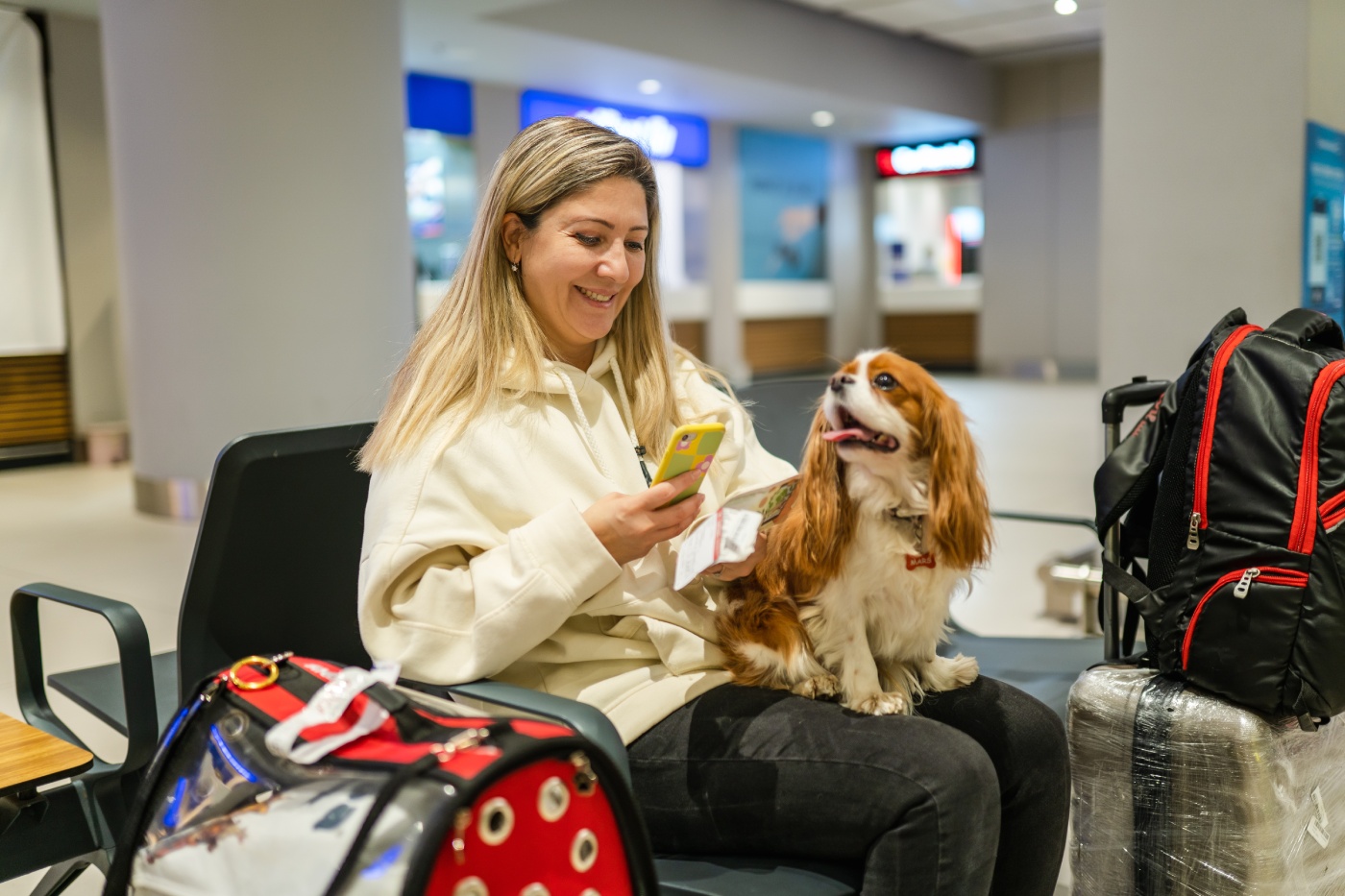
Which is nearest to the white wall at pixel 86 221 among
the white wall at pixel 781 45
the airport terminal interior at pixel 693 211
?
the airport terminal interior at pixel 693 211

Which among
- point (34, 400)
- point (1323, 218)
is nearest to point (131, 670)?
point (1323, 218)

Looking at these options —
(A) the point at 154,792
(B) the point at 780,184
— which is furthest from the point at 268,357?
(B) the point at 780,184

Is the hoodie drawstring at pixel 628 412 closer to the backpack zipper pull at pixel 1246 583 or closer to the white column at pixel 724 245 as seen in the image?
the backpack zipper pull at pixel 1246 583

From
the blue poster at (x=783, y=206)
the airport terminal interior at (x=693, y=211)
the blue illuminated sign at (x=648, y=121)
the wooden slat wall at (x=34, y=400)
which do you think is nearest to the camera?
the airport terminal interior at (x=693, y=211)

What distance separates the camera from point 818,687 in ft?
5.32

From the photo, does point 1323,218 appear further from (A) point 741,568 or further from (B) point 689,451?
(B) point 689,451

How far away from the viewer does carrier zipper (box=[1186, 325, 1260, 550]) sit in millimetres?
1692

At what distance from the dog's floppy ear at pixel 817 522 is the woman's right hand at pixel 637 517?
6.8 inches

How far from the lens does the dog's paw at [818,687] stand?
162cm

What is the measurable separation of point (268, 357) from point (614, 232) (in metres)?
4.91

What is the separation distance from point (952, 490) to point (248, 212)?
5297 millimetres

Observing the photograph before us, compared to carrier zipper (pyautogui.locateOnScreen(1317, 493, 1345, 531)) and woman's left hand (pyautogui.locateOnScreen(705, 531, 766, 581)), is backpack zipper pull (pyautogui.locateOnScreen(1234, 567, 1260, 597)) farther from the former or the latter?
woman's left hand (pyautogui.locateOnScreen(705, 531, 766, 581))

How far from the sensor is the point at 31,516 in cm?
645

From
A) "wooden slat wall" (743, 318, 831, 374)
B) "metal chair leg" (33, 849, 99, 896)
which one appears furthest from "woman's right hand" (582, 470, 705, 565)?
"wooden slat wall" (743, 318, 831, 374)
